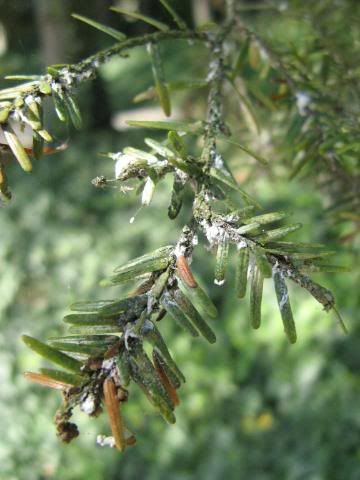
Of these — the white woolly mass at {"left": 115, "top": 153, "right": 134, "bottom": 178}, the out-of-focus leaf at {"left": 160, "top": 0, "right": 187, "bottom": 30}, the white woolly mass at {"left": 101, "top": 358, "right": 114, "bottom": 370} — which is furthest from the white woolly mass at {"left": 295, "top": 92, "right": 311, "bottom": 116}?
the white woolly mass at {"left": 101, "top": 358, "right": 114, "bottom": 370}

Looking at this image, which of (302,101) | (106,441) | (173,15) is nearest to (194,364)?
(302,101)

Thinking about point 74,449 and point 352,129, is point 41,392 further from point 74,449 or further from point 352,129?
point 352,129

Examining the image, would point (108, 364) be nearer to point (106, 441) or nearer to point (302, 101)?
point (106, 441)

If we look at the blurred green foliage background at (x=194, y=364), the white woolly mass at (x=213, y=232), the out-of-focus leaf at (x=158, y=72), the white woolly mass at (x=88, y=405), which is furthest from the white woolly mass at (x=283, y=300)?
the blurred green foliage background at (x=194, y=364)

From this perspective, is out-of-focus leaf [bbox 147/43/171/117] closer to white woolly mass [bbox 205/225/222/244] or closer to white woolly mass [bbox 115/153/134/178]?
white woolly mass [bbox 115/153/134/178]

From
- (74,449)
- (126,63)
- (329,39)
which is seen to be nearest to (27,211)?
(74,449)

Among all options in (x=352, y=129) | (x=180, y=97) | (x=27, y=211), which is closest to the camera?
(x=352, y=129)
